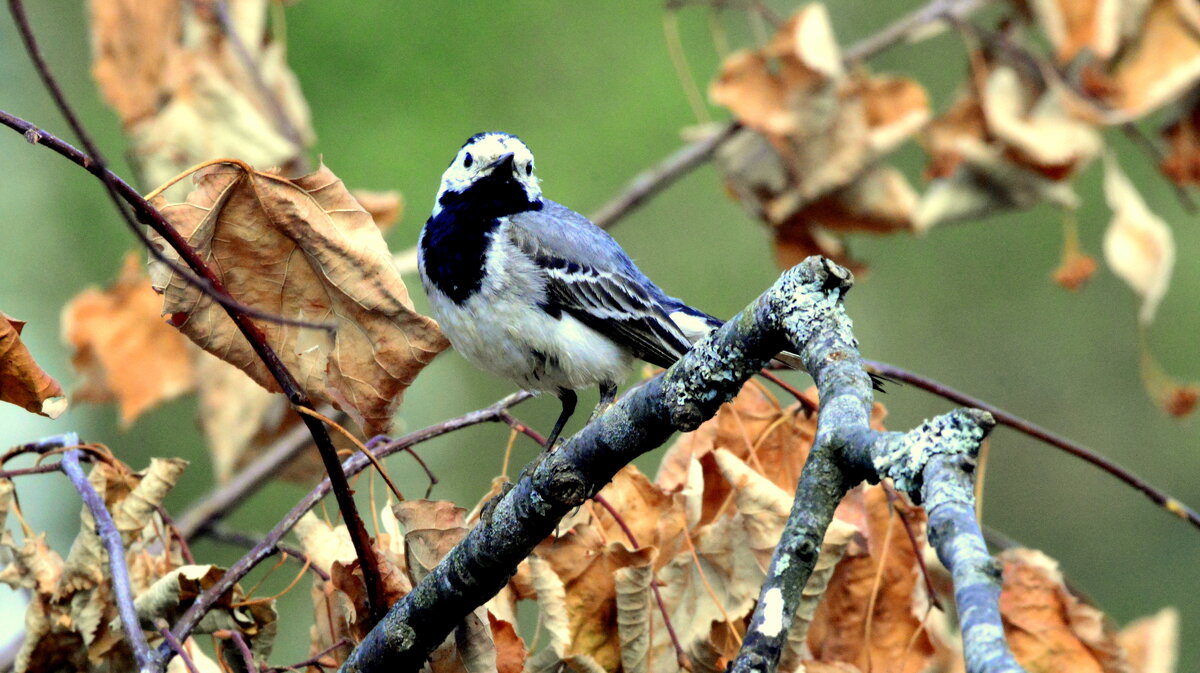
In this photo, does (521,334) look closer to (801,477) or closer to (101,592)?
(101,592)

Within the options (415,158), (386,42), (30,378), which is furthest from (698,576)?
(386,42)

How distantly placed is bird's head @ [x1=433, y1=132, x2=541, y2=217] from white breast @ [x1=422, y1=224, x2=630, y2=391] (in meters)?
0.40

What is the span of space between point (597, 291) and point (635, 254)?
6452 mm

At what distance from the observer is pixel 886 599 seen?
3.19m

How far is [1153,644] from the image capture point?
3.96 metres

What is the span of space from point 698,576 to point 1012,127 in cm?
273

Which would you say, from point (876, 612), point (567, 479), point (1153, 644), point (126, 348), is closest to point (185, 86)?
point (126, 348)

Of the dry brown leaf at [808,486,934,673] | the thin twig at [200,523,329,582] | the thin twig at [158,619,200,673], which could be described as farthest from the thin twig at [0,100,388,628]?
the dry brown leaf at [808,486,934,673]

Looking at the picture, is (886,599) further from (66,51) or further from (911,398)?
(911,398)

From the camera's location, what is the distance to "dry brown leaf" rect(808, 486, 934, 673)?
3.13 m

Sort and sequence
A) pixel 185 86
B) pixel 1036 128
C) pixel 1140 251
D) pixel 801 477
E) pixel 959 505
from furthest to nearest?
pixel 1036 128 → pixel 1140 251 → pixel 185 86 → pixel 801 477 → pixel 959 505

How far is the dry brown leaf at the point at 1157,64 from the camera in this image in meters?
4.73

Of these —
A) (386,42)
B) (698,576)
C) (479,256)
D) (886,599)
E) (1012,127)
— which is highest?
(386,42)

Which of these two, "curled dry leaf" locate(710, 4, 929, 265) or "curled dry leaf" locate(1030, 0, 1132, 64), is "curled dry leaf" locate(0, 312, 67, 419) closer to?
"curled dry leaf" locate(710, 4, 929, 265)
